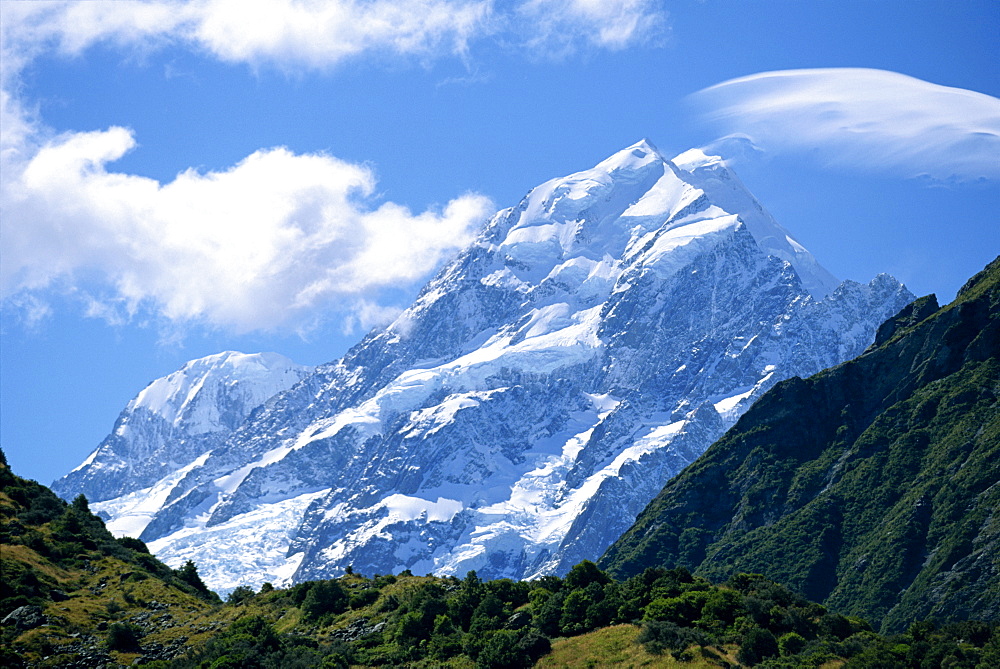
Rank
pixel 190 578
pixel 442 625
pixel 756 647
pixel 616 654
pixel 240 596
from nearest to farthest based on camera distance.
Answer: pixel 756 647 < pixel 616 654 < pixel 442 625 < pixel 240 596 < pixel 190 578

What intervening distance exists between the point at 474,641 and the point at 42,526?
42.5 meters

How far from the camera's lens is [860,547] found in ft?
554

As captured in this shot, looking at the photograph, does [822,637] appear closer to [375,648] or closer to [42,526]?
[375,648]

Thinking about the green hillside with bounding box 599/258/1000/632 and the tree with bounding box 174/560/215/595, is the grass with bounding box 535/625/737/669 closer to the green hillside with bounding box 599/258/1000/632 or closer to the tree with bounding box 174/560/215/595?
the tree with bounding box 174/560/215/595

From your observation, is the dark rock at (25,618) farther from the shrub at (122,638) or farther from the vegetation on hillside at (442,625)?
the shrub at (122,638)

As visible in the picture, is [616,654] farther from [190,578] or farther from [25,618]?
[190,578]

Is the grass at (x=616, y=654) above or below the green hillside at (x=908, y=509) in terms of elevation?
below

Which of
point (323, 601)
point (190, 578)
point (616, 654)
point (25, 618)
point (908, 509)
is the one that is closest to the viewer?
point (616, 654)

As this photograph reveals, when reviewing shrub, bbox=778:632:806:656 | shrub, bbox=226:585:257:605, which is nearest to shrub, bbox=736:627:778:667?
shrub, bbox=778:632:806:656

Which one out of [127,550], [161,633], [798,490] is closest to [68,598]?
[161,633]

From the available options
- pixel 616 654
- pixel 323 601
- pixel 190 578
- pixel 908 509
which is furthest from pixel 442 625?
pixel 908 509

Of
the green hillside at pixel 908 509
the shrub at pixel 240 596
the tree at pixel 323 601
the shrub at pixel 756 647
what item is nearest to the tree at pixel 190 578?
the shrub at pixel 240 596

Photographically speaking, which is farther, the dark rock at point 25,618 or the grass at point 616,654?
the dark rock at point 25,618

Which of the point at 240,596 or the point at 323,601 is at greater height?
the point at 240,596
